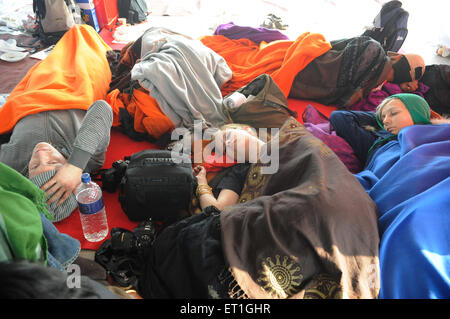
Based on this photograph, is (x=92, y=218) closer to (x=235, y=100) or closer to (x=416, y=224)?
(x=235, y=100)

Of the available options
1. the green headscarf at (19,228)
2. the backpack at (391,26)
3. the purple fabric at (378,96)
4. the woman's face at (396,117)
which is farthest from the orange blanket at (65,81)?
the backpack at (391,26)

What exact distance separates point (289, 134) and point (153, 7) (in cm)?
306

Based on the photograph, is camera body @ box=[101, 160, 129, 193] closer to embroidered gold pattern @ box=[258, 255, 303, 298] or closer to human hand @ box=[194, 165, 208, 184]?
human hand @ box=[194, 165, 208, 184]

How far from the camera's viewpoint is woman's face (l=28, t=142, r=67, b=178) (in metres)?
1.04

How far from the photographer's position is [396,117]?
→ 4.49ft

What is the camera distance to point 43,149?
1.11 metres

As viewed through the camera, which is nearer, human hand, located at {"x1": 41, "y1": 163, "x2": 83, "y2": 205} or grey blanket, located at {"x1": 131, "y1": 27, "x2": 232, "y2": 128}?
human hand, located at {"x1": 41, "y1": 163, "x2": 83, "y2": 205}

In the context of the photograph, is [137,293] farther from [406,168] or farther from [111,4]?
[111,4]

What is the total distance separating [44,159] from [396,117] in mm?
1476

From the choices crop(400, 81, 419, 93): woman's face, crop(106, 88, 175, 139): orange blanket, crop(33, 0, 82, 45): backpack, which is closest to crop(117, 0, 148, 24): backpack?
crop(33, 0, 82, 45): backpack

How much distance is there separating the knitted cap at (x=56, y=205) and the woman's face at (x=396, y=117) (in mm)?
1401
